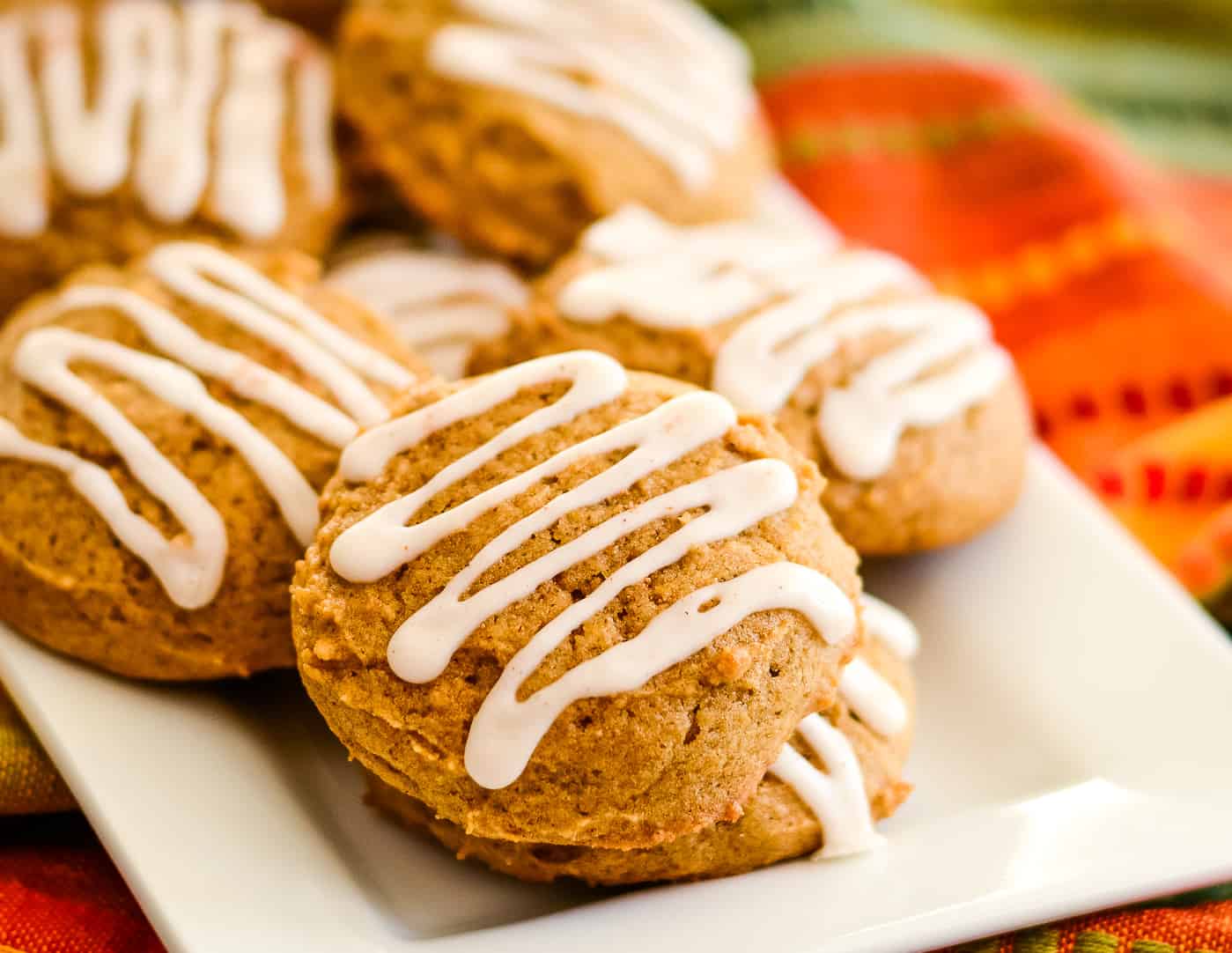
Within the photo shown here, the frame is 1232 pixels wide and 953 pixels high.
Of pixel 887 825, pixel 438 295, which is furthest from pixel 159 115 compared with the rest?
pixel 887 825

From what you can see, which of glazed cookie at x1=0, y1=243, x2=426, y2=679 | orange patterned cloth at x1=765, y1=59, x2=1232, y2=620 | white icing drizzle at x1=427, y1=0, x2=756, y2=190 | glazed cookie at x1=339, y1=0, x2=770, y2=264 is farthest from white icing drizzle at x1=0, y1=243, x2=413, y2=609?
orange patterned cloth at x1=765, y1=59, x2=1232, y2=620

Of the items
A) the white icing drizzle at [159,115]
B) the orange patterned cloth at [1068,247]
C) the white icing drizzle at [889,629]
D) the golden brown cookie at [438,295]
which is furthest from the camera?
the orange patterned cloth at [1068,247]

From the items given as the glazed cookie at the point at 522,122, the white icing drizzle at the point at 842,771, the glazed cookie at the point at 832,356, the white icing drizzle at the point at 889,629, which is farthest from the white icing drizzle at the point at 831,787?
the glazed cookie at the point at 522,122

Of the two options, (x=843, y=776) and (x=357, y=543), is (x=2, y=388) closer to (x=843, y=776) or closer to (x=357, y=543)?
(x=357, y=543)

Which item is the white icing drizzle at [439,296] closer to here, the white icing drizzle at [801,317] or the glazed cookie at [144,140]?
the glazed cookie at [144,140]

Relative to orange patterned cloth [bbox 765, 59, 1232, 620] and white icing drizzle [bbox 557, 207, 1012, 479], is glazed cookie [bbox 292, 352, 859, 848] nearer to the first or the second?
white icing drizzle [bbox 557, 207, 1012, 479]

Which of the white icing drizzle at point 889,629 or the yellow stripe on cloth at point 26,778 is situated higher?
the white icing drizzle at point 889,629

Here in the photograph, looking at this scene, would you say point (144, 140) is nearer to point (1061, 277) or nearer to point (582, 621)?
point (582, 621)
